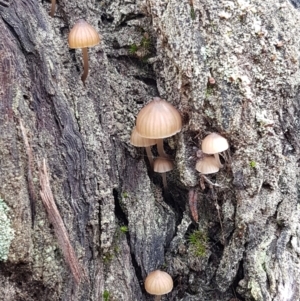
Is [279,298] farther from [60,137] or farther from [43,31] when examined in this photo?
[43,31]

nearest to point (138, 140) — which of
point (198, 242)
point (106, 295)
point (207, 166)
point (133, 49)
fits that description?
point (207, 166)

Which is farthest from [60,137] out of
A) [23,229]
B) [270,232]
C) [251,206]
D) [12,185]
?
[270,232]

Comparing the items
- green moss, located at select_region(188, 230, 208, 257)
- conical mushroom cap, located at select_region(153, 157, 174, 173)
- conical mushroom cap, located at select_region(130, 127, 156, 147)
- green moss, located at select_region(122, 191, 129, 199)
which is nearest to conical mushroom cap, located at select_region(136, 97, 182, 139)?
conical mushroom cap, located at select_region(130, 127, 156, 147)

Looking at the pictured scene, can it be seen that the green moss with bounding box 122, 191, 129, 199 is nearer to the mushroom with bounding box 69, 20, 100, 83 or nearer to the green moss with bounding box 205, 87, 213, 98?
the green moss with bounding box 205, 87, 213, 98

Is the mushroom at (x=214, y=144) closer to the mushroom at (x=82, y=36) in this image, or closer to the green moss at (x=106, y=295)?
the mushroom at (x=82, y=36)

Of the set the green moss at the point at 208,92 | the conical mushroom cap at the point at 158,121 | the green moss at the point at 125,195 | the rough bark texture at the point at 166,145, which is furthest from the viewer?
the green moss at the point at 125,195

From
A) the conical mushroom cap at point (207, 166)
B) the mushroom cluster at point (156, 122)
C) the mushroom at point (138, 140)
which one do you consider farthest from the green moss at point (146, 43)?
the conical mushroom cap at point (207, 166)
